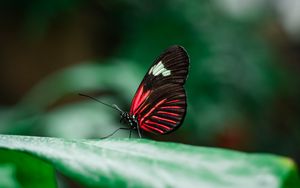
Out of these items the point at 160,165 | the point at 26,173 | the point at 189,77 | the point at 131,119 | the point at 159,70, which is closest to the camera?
the point at 160,165

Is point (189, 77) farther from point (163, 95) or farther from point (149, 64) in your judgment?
point (163, 95)

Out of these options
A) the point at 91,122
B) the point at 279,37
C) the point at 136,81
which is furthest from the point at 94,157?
the point at 279,37

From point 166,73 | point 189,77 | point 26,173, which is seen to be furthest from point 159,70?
point 189,77

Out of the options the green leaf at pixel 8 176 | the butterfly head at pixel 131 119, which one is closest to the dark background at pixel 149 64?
the butterfly head at pixel 131 119

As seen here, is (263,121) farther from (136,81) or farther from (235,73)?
(136,81)

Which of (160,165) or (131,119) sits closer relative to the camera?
(160,165)

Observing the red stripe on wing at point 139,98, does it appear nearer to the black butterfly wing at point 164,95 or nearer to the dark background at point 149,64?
the black butterfly wing at point 164,95

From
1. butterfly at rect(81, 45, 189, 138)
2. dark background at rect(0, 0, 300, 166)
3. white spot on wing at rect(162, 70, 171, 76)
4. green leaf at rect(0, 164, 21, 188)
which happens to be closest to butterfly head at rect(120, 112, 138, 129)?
butterfly at rect(81, 45, 189, 138)
